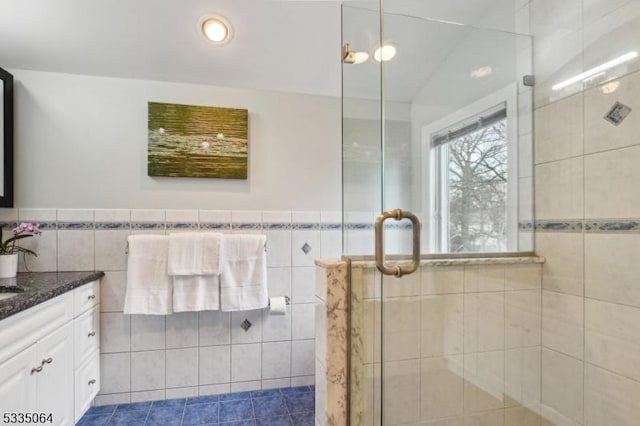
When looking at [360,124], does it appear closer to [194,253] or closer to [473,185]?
[473,185]

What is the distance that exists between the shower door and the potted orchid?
1830 millimetres

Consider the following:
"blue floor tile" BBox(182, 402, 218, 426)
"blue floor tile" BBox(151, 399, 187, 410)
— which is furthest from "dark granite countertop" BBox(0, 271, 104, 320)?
"blue floor tile" BBox(182, 402, 218, 426)

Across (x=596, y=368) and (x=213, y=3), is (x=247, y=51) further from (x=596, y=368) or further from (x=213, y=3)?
(x=596, y=368)

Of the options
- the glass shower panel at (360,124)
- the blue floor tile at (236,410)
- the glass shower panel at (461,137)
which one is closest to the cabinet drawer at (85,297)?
the blue floor tile at (236,410)

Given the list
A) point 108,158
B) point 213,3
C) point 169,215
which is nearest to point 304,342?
point 169,215

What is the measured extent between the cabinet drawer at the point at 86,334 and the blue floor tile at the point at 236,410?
849 mm

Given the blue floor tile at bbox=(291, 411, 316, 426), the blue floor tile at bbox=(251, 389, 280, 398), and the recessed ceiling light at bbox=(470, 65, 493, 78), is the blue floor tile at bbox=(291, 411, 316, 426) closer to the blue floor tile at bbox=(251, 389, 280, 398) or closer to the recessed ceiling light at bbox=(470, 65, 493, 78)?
the blue floor tile at bbox=(251, 389, 280, 398)

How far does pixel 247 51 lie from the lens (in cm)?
204

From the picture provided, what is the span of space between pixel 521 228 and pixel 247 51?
1.86 metres

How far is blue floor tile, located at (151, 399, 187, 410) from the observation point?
2.03 metres

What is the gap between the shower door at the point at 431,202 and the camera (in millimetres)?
1314

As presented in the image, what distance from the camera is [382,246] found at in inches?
48.1

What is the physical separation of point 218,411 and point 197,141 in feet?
5.68

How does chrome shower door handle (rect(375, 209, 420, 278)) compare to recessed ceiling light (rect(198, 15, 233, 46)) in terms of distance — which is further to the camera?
recessed ceiling light (rect(198, 15, 233, 46))
